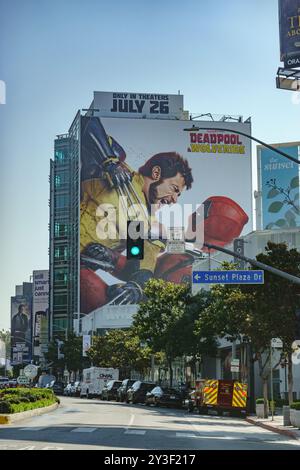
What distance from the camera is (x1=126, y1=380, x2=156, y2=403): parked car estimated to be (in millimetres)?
60094

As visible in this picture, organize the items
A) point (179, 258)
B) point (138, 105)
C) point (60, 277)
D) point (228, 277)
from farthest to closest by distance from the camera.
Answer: point (60, 277)
point (138, 105)
point (179, 258)
point (228, 277)

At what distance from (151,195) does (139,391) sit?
324 feet

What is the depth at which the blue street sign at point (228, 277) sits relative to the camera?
3155cm

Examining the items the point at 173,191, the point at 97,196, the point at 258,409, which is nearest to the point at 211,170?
the point at 173,191

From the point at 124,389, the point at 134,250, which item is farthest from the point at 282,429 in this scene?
the point at 124,389

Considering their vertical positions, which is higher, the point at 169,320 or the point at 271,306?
the point at 169,320

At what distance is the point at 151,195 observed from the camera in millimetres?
157125

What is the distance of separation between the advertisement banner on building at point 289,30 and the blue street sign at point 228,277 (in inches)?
1552

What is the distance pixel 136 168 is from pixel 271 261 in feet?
388

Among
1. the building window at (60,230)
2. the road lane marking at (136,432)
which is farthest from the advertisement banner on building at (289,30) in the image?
the building window at (60,230)

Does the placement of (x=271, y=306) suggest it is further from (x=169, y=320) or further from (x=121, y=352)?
(x=121, y=352)

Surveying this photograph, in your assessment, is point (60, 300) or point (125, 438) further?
point (60, 300)

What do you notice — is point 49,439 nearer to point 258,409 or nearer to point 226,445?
point 226,445

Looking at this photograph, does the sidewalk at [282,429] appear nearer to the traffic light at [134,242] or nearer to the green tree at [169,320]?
the traffic light at [134,242]
